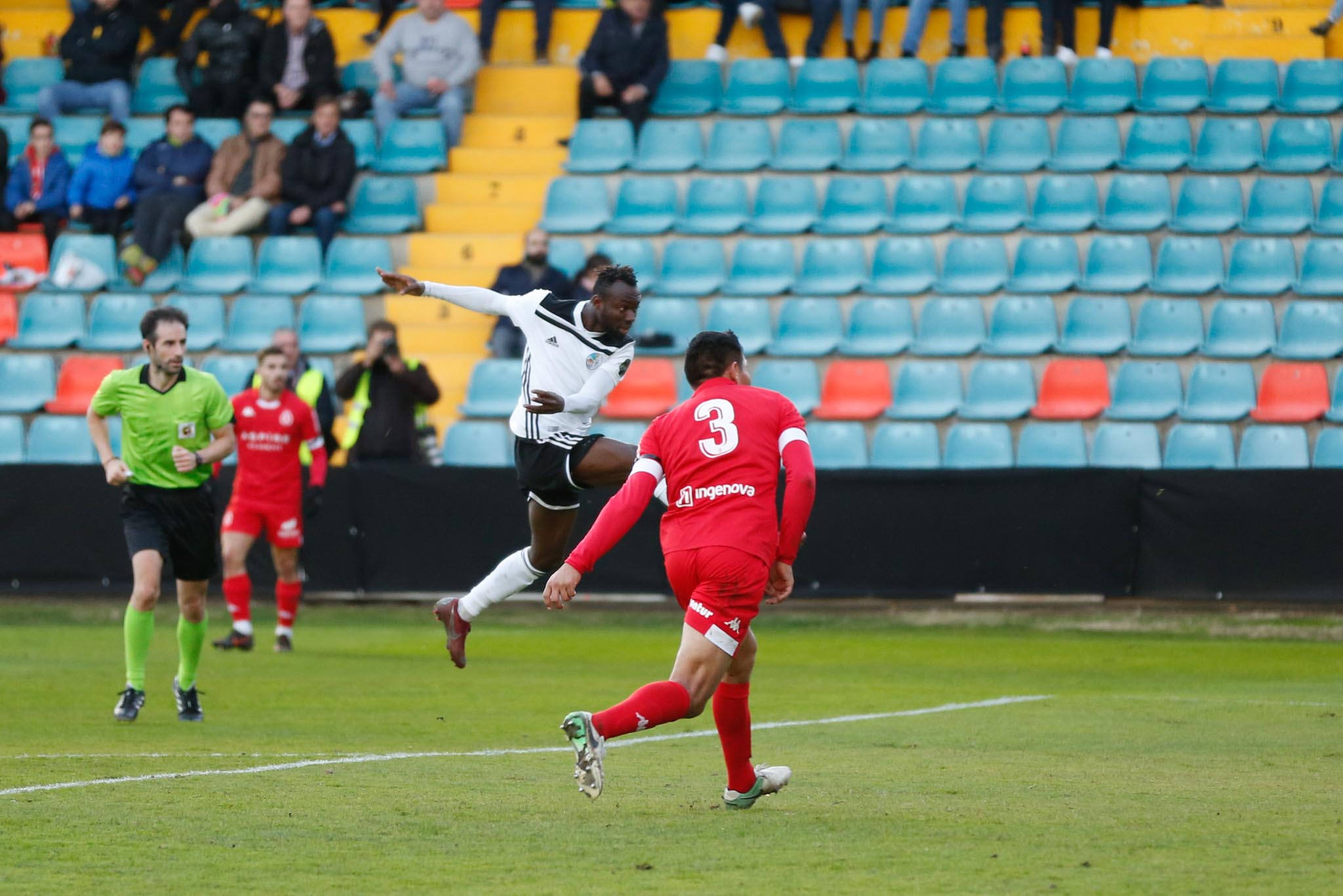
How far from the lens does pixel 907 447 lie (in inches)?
711

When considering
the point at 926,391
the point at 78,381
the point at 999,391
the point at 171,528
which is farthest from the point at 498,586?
the point at 78,381

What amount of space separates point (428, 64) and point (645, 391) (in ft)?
19.5

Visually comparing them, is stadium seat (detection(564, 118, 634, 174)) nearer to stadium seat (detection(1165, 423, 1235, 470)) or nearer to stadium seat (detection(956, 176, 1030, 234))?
stadium seat (detection(956, 176, 1030, 234))

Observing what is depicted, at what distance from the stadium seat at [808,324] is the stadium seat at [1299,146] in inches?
199

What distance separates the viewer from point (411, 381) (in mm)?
17688

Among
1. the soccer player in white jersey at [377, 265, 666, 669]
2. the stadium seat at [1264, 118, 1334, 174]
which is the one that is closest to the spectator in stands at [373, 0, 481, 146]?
the stadium seat at [1264, 118, 1334, 174]

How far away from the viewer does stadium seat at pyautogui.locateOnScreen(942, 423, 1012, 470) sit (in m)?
17.8

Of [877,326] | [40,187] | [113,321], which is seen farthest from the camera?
[40,187]

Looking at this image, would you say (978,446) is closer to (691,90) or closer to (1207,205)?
(1207,205)

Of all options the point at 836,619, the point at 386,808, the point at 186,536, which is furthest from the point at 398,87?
the point at 386,808

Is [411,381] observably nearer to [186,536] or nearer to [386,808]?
[186,536]

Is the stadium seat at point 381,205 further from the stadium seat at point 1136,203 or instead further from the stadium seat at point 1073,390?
the stadium seat at point 1136,203

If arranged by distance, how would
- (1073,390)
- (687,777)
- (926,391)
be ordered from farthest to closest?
(926,391)
(1073,390)
(687,777)

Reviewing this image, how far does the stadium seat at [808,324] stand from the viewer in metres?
19.3
